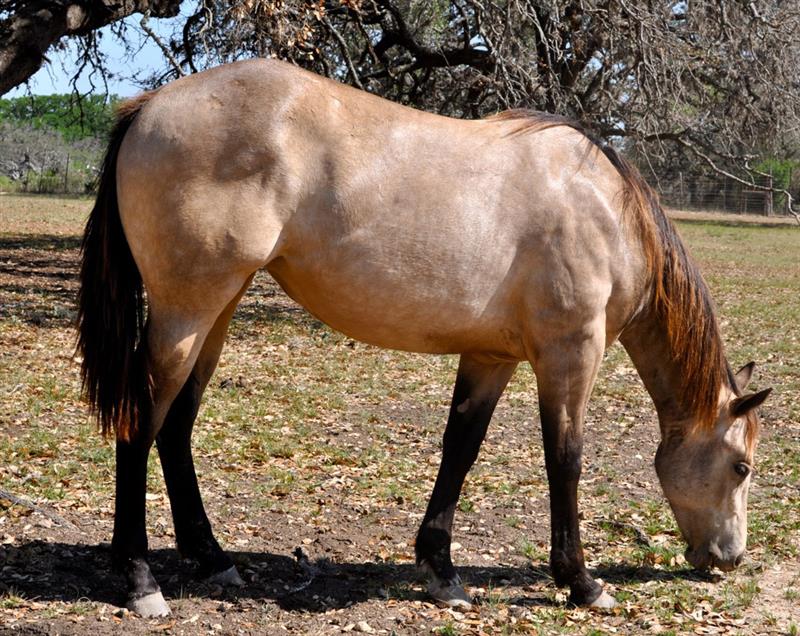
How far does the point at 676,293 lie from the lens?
13.5ft

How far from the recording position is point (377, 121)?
3.78 metres

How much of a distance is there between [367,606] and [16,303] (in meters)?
8.14

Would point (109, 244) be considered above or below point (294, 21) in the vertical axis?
below

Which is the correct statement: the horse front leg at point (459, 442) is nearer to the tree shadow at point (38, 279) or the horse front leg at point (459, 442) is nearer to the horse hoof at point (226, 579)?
the horse hoof at point (226, 579)

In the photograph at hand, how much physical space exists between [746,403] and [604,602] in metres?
1.06

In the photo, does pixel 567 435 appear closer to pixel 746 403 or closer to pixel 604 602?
pixel 604 602

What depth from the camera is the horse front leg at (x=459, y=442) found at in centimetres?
418

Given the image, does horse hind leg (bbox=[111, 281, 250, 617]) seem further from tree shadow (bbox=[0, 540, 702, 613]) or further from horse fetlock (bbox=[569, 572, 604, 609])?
horse fetlock (bbox=[569, 572, 604, 609])

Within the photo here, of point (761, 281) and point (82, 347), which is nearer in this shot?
point (82, 347)

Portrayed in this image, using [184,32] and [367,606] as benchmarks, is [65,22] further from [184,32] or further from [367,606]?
[367,606]

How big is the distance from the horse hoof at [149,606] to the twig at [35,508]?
999mm

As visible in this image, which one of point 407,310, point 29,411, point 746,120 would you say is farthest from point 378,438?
point 746,120

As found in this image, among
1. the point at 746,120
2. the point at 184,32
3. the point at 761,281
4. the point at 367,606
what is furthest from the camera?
the point at 761,281

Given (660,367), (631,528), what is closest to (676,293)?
(660,367)
